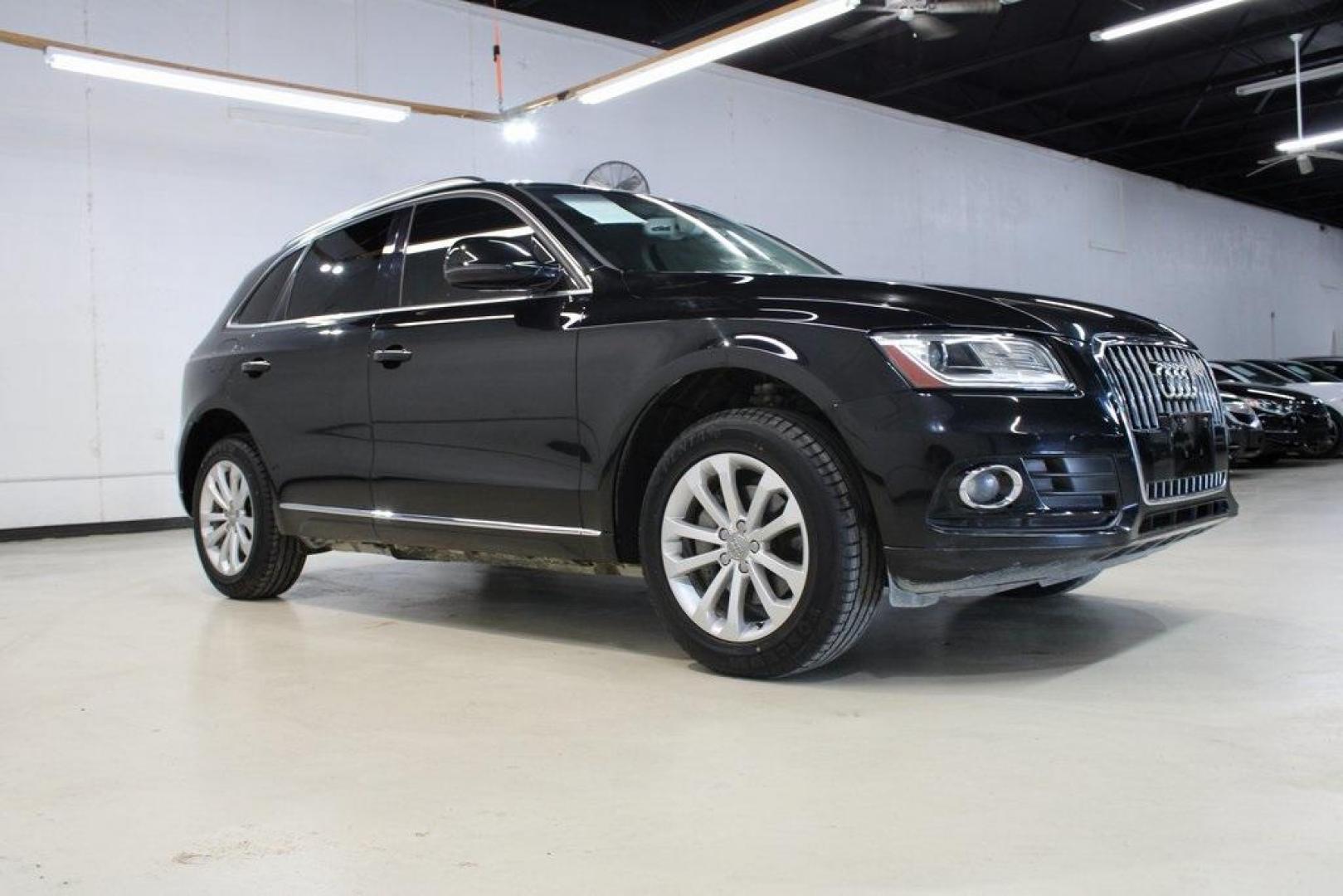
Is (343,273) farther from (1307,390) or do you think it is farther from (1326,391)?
(1326,391)

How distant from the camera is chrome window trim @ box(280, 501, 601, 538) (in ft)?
11.2

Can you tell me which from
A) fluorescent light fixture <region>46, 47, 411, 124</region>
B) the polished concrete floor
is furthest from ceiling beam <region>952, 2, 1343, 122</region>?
the polished concrete floor

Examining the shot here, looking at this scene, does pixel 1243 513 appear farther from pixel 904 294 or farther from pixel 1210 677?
pixel 904 294

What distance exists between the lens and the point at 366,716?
285cm

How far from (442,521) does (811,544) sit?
139 cm

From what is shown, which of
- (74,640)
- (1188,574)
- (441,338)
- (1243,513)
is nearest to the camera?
(441,338)

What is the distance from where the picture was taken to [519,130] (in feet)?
34.0

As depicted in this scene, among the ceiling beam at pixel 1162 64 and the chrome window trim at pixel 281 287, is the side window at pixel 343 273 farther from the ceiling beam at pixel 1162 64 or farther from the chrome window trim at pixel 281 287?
the ceiling beam at pixel 1162 64

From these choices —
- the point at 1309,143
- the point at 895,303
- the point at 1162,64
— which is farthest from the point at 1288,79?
the point at 895,303

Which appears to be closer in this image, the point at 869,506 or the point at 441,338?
the point at 869,506

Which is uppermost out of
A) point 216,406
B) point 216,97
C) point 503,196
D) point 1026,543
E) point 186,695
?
point 216,97

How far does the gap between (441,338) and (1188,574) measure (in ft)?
10.4

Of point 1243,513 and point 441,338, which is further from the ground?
point 441,338

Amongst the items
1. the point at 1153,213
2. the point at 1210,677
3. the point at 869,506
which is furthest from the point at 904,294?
the point at 1153,213
